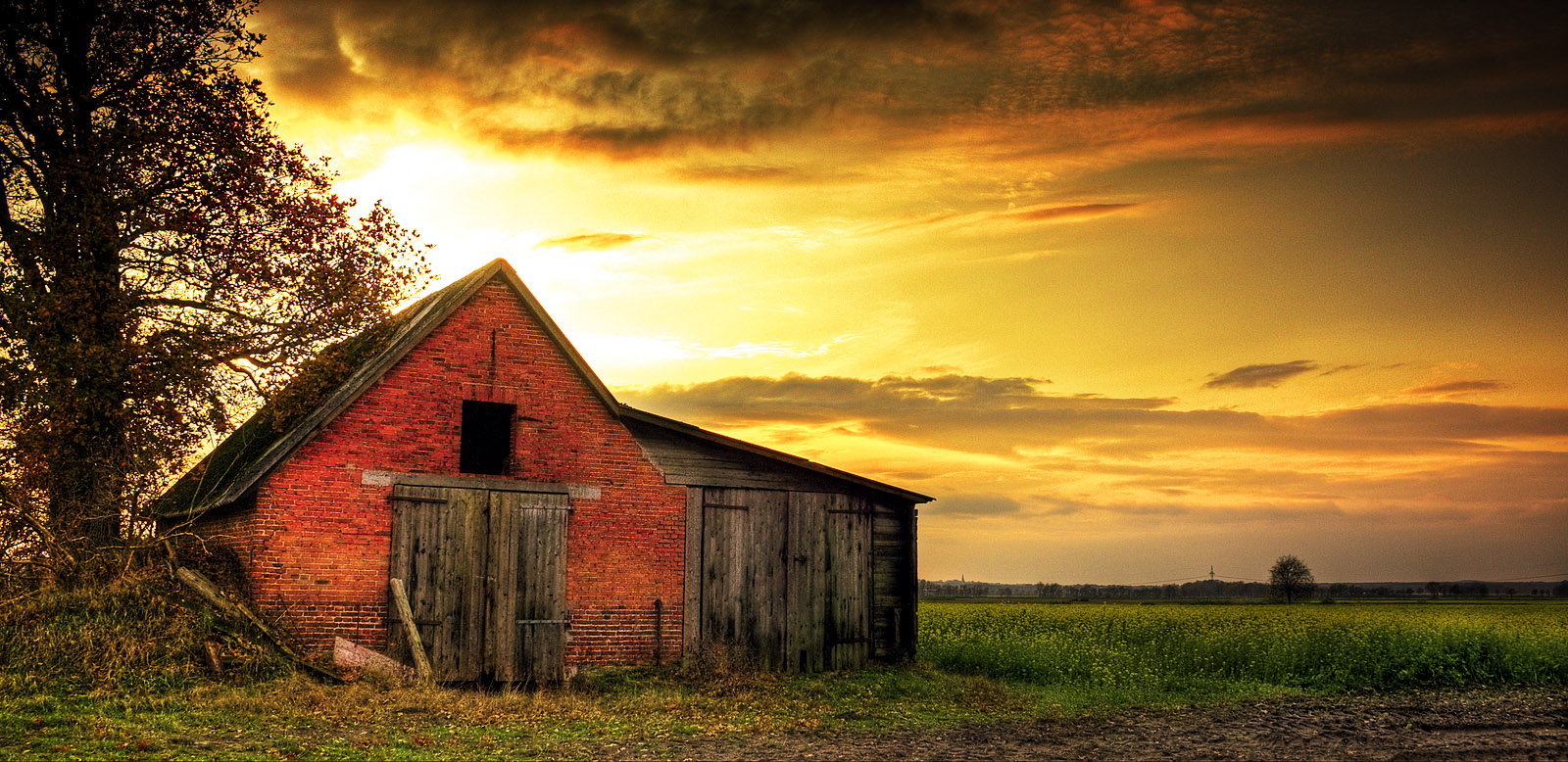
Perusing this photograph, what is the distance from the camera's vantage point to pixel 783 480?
2062 cm

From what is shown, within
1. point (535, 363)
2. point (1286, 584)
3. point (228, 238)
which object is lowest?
point (1286, 584)

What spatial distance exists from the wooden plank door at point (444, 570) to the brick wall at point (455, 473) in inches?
11.7

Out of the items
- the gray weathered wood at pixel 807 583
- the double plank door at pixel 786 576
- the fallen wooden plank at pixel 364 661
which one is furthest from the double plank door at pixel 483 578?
the gray weathered wood at pixel 807 583

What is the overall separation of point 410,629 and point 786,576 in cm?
666

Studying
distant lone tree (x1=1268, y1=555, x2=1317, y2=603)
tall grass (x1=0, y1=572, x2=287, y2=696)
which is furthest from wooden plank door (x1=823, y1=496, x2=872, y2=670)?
distant lone tree (x1=1268, y1=555, x2=1317, y2=603)

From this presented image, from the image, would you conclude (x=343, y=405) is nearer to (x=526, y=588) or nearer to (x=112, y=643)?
(x=526, y=588)

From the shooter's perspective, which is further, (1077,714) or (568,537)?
(568,537)

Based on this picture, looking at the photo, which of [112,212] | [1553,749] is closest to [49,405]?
[112,212]

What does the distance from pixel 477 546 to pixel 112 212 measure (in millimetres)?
8921

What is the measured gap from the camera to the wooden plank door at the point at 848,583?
811 inches

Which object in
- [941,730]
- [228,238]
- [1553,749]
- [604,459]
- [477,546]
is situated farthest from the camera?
[228,238]

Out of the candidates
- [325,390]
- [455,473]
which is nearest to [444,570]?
[455,473]

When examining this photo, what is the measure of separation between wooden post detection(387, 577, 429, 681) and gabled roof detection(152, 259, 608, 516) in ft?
8.30

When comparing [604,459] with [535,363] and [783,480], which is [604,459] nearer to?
[535,363]
